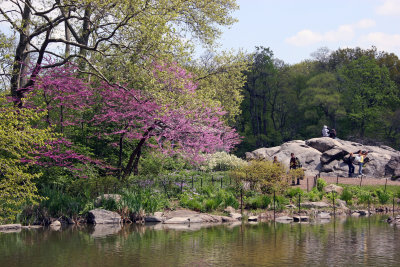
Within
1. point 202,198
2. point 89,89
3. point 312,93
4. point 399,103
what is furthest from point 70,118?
point 399,103

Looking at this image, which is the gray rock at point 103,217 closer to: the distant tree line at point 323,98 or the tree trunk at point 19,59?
the tree trunk at point 19,59

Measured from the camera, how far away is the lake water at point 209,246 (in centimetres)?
1505

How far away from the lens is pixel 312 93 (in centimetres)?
7481

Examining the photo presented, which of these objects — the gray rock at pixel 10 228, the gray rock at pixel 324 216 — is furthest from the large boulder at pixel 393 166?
the gray rock at pixel 10 228

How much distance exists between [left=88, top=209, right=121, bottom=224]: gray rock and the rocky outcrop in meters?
17.5

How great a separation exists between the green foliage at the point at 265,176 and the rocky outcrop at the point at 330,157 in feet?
32.8

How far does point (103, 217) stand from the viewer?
24391mm

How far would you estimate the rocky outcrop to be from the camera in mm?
42594

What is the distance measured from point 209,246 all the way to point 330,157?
2851 centimetres

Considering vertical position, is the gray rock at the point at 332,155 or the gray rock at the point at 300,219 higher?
the gray rock at the point at 332,155

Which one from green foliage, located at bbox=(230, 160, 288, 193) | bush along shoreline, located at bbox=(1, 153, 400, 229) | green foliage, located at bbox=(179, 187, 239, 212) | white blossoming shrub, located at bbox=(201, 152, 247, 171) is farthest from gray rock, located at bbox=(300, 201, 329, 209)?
white blossoming shrub, located at bbox=(201, 152, 247, 171)

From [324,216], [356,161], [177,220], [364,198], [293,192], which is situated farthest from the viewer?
[356,161]

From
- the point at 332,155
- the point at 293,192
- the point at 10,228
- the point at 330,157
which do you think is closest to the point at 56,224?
the point at 10,228

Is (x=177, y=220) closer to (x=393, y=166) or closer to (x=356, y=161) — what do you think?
(x=356, y=161)
